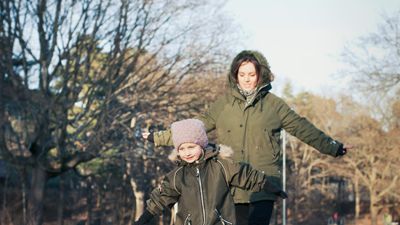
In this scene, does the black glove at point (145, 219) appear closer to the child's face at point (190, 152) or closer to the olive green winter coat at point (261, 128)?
the child's face at point (190, 152)

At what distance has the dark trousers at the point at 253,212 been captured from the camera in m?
4.84

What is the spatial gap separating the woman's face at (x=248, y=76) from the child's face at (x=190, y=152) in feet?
2.61

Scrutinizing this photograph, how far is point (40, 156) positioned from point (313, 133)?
62.7 ft

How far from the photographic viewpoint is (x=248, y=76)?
5062 mm

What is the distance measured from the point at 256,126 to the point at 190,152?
708mm

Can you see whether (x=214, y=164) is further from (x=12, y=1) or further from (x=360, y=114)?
(x=360, y=114)

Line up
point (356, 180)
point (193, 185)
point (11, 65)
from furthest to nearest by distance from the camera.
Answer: point (356, 180)
point (11, 65)
point (193, 185)

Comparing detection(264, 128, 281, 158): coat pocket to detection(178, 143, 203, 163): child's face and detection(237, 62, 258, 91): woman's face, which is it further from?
detection(178, 143, 203, 163): child's face

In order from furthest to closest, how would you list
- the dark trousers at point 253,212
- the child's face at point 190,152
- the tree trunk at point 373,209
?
1. the tree trunk at point 373,209
2. the dark trousers at point 253,212
3. the child's face at point 190,152

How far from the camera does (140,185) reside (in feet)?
113

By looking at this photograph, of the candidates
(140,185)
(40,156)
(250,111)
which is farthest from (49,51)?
(250,111)

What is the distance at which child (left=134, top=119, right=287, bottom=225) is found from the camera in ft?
14.3

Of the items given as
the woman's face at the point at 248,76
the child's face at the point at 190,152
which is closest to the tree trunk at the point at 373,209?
the woman's face at the point at 248,76

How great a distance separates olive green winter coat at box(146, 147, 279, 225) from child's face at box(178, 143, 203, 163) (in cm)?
4
